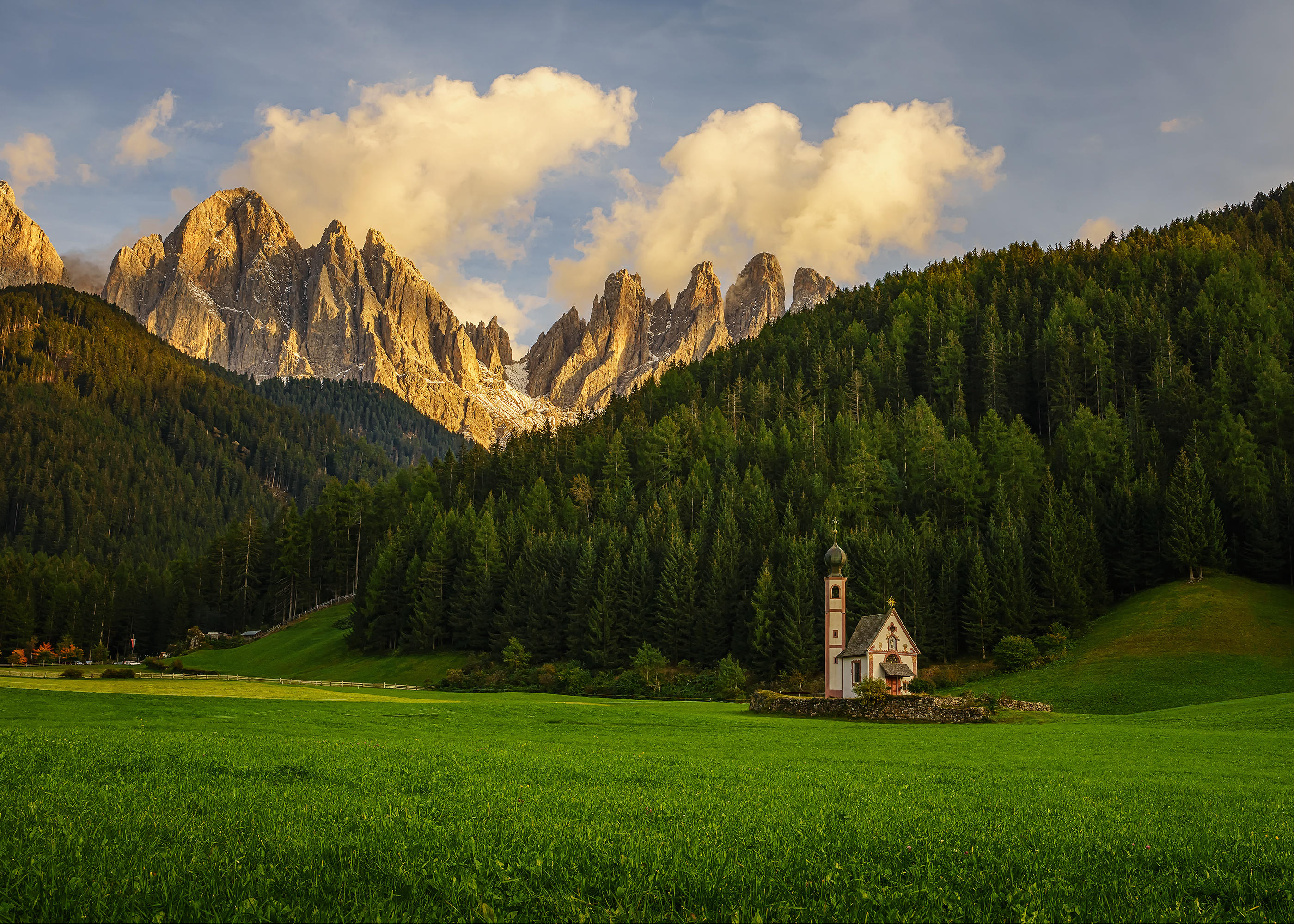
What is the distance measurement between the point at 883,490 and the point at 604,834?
9338 cm

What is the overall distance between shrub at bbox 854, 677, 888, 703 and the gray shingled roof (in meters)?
12.0

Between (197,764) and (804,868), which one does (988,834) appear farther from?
(197,764)

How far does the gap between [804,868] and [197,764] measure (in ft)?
37.0

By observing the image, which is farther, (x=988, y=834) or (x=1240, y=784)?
(x=1240, y=784)

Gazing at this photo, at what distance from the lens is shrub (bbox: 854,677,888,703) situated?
46.5 m

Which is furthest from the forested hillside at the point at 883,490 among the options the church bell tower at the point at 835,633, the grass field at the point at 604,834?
the grass field at the point at 604,834

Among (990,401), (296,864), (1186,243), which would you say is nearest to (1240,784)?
(296,864)

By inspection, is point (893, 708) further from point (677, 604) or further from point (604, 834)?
point (604, 834)

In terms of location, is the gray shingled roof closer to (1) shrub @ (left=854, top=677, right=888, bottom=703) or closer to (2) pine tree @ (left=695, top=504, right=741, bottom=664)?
(1) shrub @ (left=854, top=677, right=888, bottom=703)

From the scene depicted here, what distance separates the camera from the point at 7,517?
196875 mm

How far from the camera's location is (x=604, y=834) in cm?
913

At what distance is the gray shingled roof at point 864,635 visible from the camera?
60.3 metres

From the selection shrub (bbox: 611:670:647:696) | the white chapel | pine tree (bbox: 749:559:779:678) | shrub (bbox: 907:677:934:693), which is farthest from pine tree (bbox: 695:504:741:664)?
shrub (bbox: 907:677:934:693)

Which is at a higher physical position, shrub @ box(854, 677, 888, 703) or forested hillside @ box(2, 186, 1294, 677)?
forested hillside @ box(2, 186, 1294, 677)
